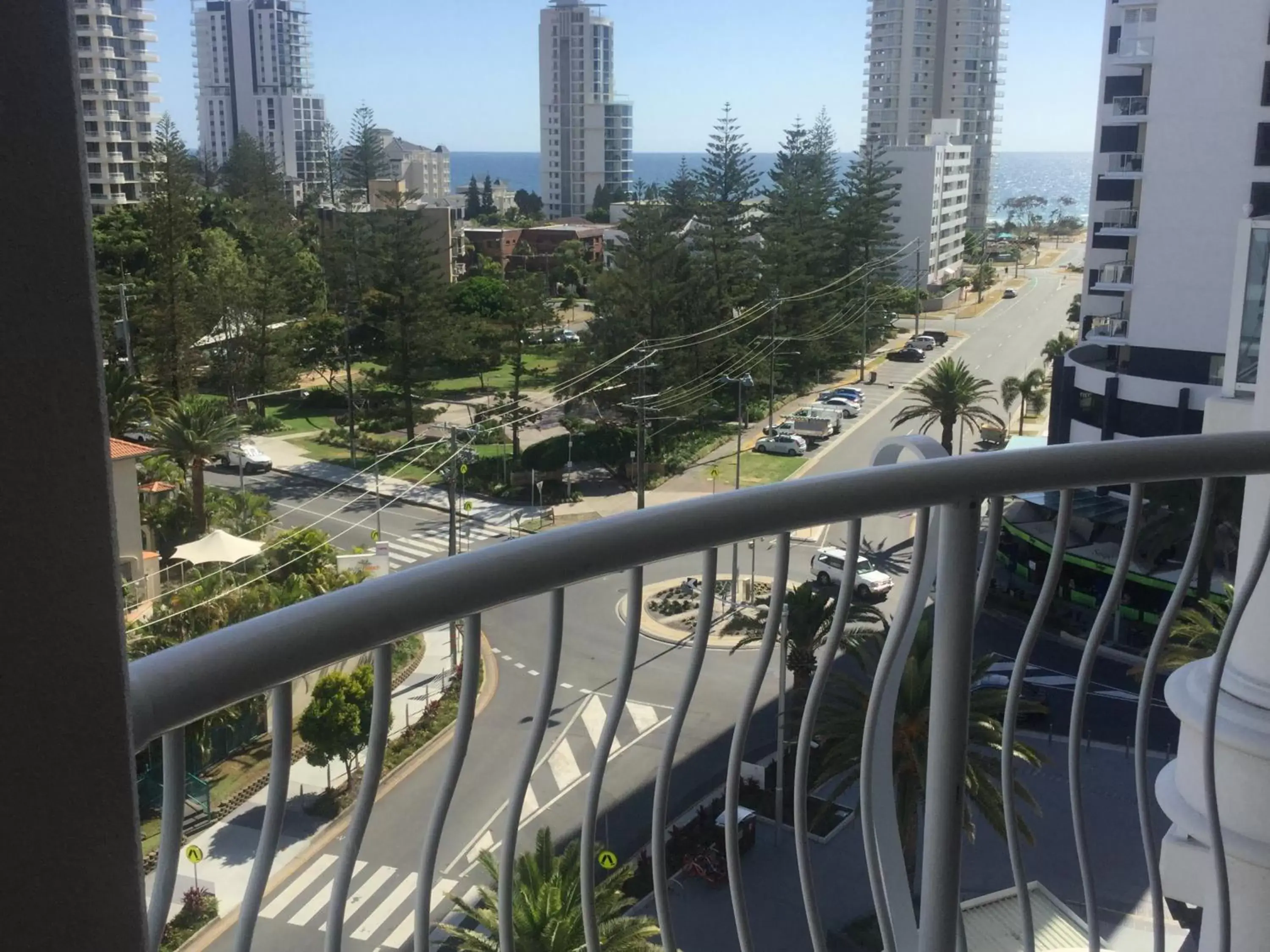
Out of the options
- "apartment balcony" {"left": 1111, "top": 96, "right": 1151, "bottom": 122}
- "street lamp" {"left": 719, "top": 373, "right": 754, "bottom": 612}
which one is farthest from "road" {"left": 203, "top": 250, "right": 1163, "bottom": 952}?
"apartment balcony" {"left": 1111, "top": 96, "right": 1151, "bottom": 122}

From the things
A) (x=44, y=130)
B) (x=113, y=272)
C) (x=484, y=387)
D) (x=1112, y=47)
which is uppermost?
(x=1112, y=47)

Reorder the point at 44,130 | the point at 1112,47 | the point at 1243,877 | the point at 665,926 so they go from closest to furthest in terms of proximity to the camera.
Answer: the point at 44,130 < the point at 665,926 < the point at 1243,877 < the point at 1112,47

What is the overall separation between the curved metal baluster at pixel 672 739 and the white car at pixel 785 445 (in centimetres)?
1811

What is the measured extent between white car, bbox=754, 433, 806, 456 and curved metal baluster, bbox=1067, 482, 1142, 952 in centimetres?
1779

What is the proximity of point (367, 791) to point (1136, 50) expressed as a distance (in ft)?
63.9

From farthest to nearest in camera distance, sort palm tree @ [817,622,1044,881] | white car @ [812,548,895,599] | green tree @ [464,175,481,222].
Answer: green tree @ [464,175,481,222]
white car @ [812,548,895,599]
palm tree @ [817,622,1044,881]

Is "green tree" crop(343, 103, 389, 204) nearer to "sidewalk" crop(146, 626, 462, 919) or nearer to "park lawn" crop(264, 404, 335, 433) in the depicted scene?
"park lawn" crop(264, 404, 335, 433)

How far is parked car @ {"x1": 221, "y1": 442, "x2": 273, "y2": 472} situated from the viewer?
18.9 meters

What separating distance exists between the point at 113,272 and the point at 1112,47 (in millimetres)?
16048

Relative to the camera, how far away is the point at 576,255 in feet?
123

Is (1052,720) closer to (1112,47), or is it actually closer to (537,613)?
(537,613)

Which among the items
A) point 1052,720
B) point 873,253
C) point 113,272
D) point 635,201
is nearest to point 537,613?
point 1052,720

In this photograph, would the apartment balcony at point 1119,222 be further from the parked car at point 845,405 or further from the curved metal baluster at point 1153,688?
the curved metal baluster at point 1153,688

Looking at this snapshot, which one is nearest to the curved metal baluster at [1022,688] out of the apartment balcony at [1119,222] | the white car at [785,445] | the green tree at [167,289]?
A: the apartment balcony at [1119,222]
